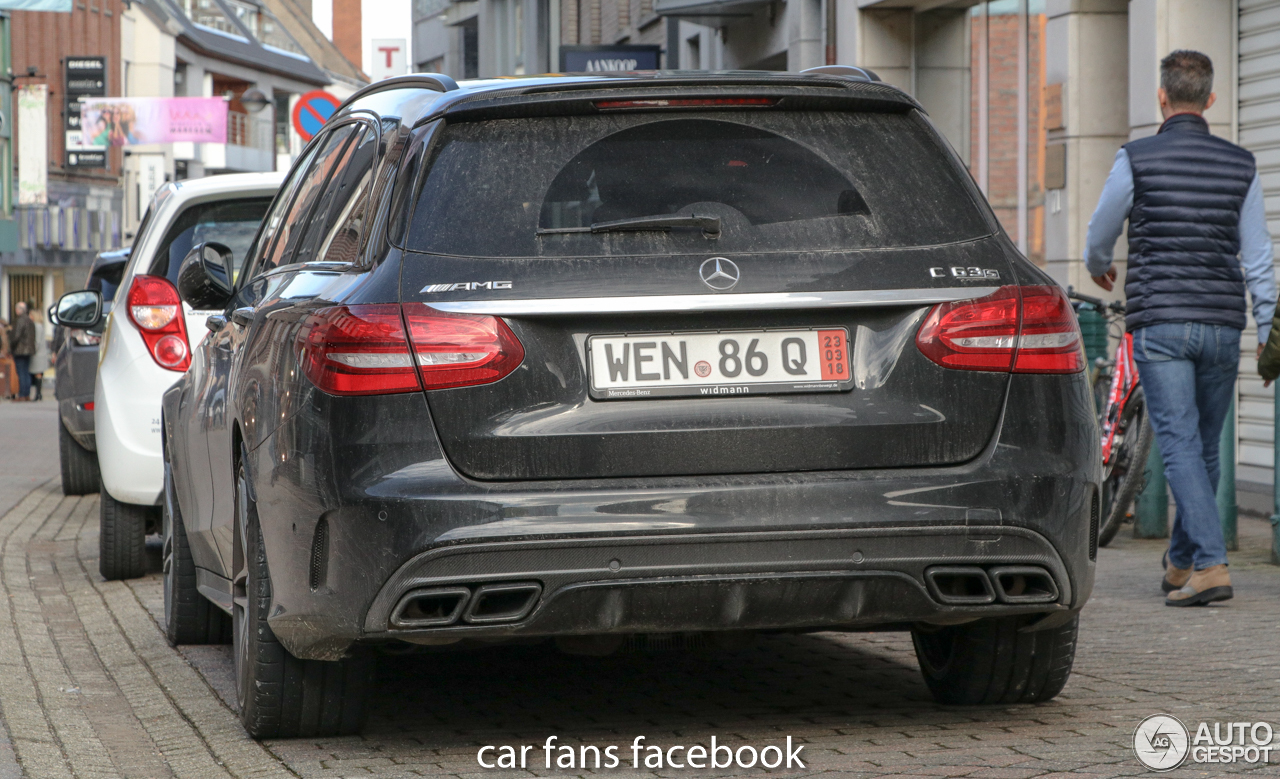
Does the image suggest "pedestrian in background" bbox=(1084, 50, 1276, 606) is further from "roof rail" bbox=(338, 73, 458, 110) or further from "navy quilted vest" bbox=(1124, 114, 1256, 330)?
"roof rail" bbox=(338, 73, 458, 110)

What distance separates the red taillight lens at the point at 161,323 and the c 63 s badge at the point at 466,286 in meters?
4.57

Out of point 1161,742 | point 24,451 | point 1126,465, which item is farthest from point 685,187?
point 24,451

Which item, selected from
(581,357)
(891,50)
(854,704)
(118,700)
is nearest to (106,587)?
(118,700)

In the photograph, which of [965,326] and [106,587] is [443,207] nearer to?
[965,326]

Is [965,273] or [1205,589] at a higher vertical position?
[965,273]

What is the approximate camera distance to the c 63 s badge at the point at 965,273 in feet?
14.6

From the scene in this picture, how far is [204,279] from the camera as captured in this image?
6.04m

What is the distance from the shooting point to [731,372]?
4.30m

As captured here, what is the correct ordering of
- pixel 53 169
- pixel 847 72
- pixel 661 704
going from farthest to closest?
pixel 53 169, pixel 661 704, pixel 847 72

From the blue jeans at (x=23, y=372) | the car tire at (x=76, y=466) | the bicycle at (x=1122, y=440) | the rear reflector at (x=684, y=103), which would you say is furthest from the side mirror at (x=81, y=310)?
the blue jeans at (x=23, y=372)

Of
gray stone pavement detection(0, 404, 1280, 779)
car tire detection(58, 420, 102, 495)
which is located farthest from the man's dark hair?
car tire detection(58, 420, 102, 495)

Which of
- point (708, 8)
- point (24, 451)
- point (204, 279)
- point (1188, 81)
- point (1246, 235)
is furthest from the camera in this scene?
point (708, 8)

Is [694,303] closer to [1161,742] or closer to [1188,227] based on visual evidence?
[1161,742]

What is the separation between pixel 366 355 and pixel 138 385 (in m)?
4.66
